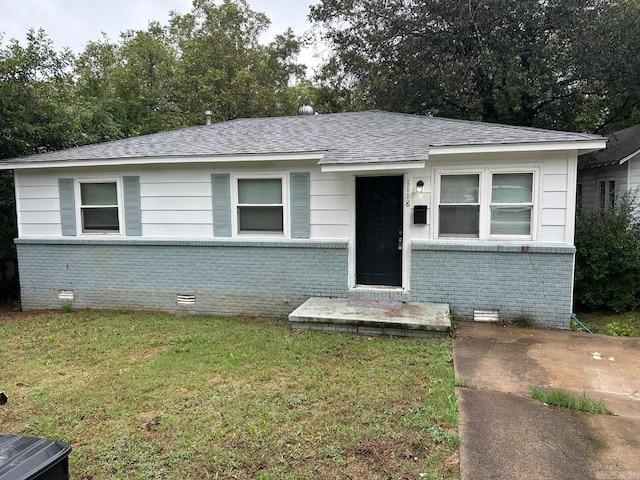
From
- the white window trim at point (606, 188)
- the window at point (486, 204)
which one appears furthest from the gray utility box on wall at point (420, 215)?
the white window trim at point (606, 188)

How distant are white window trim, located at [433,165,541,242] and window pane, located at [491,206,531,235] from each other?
60mm

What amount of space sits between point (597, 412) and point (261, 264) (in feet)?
17.1

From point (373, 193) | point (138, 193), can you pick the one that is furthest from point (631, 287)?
point (138, 193)

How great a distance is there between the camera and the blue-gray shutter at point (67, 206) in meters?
7.93

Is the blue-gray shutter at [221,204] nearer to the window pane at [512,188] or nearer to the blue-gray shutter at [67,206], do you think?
the blue-gray shutter at [67,206]

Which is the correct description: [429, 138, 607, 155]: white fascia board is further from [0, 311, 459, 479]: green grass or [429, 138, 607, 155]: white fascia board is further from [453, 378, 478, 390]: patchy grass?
[453, 378, 478, 390]: patchy grass

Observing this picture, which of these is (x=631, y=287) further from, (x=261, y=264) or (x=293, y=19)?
(x=293, y=19)

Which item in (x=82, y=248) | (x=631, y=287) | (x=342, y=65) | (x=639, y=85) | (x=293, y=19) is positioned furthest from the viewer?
(x=293, y=19)

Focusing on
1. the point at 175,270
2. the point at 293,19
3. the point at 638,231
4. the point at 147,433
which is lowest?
the point at 147,433

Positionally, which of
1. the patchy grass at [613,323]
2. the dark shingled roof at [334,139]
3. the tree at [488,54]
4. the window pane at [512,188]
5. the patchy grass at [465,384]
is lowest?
the patchy grass at [613,323]

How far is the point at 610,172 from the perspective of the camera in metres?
10.9

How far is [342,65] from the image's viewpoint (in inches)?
599

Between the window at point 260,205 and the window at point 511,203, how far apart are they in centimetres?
354

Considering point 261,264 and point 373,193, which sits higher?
point 373,193
